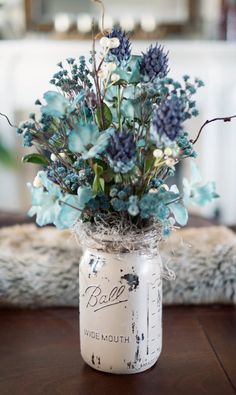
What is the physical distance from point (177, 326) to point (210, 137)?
6.85 ft

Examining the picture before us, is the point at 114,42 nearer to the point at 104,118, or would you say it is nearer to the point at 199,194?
the point at 104,118

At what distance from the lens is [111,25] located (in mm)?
2686

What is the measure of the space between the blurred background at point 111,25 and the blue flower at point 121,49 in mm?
2012

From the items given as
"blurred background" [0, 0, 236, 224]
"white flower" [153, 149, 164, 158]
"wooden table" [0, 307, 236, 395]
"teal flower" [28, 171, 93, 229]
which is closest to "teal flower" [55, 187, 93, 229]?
"teal flower" [28, 171, 93, 229]

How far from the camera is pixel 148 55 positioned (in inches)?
26.4

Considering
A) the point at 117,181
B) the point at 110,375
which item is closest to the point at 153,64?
the point at 117,181

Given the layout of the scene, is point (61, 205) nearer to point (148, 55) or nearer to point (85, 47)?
point (148, 55)

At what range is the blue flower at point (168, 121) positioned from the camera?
0.60m

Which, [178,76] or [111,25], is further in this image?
[178,76]

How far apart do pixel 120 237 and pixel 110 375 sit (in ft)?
0.68

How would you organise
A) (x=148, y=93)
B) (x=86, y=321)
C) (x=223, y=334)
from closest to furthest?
(x=148, y=93) → (x=86, y=321) → (x=223, y=334)

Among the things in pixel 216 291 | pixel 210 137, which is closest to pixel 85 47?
pixel 210 137

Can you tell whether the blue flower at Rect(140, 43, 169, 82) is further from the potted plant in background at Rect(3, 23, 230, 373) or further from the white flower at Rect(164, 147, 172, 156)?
the white flower at Rect(164, 147, 172, 156)

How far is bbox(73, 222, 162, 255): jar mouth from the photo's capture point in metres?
0.71
